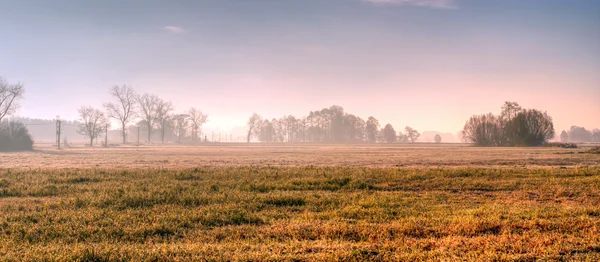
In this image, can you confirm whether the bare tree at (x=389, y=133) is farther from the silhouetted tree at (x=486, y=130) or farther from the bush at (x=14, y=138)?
the bush at (x=14, y=138)

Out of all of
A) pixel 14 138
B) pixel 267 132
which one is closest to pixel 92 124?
pixel 14 138

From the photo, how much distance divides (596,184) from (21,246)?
1990 centimetres

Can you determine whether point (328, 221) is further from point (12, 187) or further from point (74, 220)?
point (12, 187)

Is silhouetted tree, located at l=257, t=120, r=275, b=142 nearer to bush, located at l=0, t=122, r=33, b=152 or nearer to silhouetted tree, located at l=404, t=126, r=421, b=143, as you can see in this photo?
silhouetted tree, located at l=404, t=126, r=421, b=143

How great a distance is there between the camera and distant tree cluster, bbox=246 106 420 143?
169 metres

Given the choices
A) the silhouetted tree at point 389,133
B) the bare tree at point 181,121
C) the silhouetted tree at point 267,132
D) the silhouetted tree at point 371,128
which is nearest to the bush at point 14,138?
the bare tree at point 181,121

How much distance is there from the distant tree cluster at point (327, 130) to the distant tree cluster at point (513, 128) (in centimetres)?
7050

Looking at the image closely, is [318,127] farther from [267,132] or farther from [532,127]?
[532,127]

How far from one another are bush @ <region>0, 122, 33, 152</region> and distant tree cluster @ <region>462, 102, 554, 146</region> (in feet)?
345

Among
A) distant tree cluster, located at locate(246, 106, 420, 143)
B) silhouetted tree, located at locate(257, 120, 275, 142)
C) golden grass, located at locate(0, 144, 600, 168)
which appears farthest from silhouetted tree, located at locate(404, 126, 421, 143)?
golden grass, located at locate(0, 144, 600, 168)

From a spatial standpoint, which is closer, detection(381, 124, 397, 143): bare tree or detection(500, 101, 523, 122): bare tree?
detection(500, 101, 523, 122): bare tree

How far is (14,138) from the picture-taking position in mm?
61812

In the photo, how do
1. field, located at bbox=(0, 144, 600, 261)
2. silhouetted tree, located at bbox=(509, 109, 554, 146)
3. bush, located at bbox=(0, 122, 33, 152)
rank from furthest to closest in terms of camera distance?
silhouetted tree, located at bbox=(509, 109, 554, 146) < bush, located at bbox=(0, 122, 33, 152) < field, located at bbox=(0, 144, 600, 261)

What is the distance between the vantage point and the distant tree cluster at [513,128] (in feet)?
283
